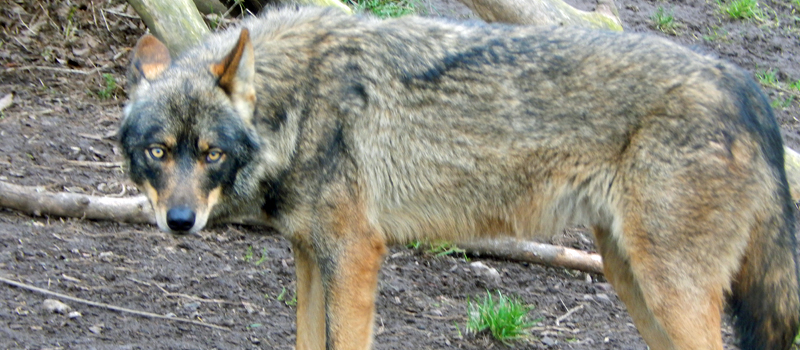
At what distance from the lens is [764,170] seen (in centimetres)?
390

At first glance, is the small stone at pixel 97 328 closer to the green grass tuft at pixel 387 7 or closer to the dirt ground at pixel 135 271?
the dirt ground at pixel 135 271

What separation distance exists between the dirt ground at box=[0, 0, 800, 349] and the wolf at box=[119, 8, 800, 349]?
3.27ft

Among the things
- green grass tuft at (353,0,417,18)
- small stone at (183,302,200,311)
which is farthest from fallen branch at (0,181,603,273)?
green grass tuft at (353,0,417,18)

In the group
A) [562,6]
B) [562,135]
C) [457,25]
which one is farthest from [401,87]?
[562,6]

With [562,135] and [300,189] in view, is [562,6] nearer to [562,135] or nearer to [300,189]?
[562,135]

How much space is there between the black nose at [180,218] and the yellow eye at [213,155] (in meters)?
0.27

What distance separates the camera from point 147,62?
4074 millimetres

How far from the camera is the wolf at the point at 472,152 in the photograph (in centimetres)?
375

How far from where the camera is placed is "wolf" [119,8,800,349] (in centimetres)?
375

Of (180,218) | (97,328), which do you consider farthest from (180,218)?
(97,328)

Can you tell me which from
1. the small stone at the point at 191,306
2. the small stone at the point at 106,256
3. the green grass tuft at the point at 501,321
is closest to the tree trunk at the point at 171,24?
the small stone at the point at 106,256

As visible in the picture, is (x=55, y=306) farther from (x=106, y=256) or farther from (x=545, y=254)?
(x=545, y=254)

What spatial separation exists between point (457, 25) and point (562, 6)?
244cm

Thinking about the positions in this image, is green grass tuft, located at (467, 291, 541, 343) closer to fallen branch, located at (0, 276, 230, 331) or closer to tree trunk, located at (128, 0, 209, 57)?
fallen branch, located at (0, 276, 230, 331)
